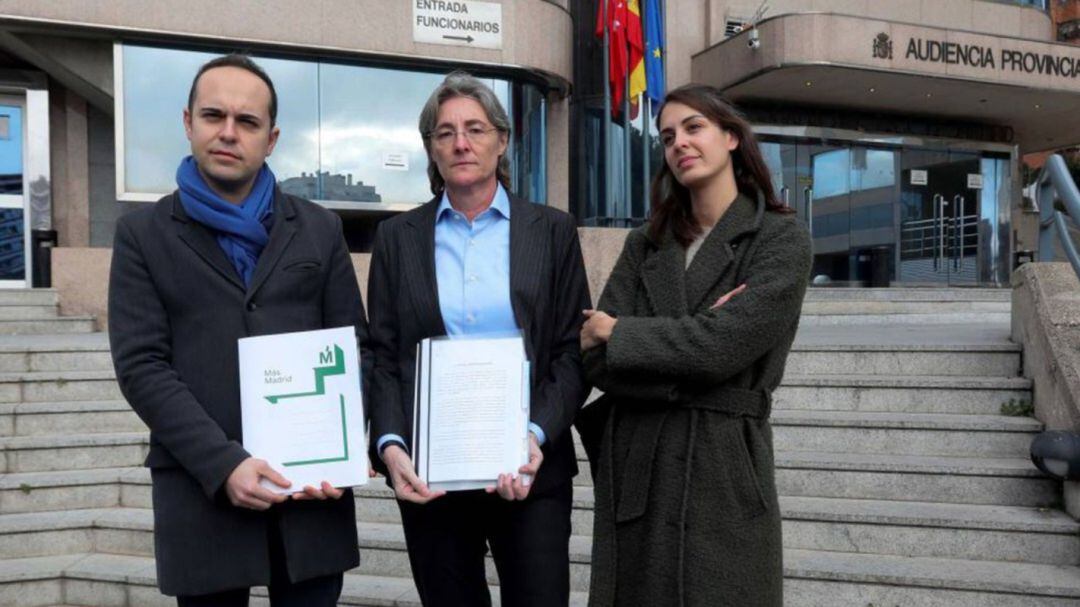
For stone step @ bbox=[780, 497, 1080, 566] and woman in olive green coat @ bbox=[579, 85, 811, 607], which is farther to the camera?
stone step @ bbox=[780, 497, 1080, 566]

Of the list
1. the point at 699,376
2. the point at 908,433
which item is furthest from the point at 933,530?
the point at 699,376

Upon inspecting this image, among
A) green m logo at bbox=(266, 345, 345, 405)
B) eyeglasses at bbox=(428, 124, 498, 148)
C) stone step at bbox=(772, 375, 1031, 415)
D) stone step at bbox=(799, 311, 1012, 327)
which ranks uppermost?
eyeglasses at bbox=(428, 124, 498, 148)

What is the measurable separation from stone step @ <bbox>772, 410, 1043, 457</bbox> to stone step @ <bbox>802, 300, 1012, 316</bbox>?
195 inches

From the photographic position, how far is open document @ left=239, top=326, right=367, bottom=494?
6.26 ft

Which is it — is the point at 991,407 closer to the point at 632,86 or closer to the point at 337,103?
the point at 632,86

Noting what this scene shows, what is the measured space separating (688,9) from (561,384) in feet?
41.9

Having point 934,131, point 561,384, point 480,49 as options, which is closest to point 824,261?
Answer: point 934,131

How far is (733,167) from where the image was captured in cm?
228

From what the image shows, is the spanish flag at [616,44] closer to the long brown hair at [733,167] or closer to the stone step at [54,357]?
the stone step at [54,357]

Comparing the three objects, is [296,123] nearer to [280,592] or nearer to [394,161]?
[394,161]

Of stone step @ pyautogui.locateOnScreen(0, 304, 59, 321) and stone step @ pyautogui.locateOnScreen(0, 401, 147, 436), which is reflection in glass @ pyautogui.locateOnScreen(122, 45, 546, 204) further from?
stone step @ pyautogui.locateOnScreen(0, 401, 147, 436)

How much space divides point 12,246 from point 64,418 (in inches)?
284

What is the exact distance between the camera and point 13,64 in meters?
10.5

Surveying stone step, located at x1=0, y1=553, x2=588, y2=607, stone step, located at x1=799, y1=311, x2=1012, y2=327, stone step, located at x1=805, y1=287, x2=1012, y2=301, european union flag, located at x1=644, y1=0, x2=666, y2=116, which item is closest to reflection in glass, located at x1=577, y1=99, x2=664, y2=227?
european union flag, located at x1=644, y1=0, x2=666, y2=116
